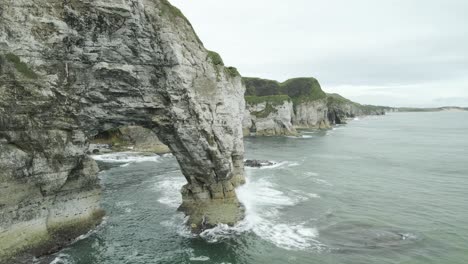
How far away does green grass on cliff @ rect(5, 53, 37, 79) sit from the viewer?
19547 mm

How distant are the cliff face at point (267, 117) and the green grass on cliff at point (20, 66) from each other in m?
92.7

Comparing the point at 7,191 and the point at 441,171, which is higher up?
the point at 7,191

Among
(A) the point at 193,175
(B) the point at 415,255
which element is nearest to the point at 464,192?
(B) the point at 415,255

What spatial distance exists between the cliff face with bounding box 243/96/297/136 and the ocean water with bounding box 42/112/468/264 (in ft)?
191

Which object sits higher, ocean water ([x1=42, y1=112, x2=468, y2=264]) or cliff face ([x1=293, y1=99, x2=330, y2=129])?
cliff face ([x1=293, y1=99, x2=330, y2=129])

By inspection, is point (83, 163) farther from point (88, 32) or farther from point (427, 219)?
point (427, 219)

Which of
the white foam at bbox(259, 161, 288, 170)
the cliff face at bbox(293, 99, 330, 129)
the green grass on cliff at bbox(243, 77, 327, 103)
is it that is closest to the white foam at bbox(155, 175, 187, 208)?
the white foam at bbox(259, 161, 288, 170)

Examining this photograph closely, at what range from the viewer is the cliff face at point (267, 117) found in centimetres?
11188

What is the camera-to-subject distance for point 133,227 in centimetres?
2772

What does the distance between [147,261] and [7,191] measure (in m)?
9.12

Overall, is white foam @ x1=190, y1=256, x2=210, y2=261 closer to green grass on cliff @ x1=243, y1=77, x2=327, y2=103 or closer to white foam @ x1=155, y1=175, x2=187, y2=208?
white foam @ x1=155, y1=175, x2=187, y2=208

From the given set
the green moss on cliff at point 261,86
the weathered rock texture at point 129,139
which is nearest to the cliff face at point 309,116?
the green moss on cliff at point 261,86

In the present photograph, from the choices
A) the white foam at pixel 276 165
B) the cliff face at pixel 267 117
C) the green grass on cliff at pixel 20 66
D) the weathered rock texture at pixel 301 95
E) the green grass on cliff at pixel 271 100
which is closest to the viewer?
the green grass on cliff at pixel 20 66

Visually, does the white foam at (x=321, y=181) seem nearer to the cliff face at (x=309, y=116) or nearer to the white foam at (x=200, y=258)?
the white foam at (x=200, y=258)
